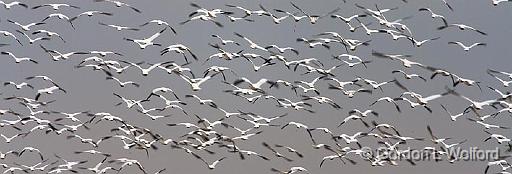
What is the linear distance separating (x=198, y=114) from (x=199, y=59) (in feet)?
1.23

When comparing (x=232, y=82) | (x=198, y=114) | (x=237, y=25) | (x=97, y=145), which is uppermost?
(x=237, y=25)

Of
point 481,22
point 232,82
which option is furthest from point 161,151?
point 481,22

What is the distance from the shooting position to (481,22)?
11.8 ft

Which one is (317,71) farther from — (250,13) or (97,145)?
(97,145)

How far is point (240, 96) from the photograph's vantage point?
3.70 meters

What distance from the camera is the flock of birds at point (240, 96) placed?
143 inches

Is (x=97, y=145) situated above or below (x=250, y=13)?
below

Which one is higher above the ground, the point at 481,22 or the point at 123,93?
the point at 481,22

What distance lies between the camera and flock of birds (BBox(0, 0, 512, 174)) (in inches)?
143

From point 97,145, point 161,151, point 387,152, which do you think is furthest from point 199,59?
point 387,152

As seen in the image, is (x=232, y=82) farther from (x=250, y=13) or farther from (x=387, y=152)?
(x=387, y=152)

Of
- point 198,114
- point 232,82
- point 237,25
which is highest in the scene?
point 237,25

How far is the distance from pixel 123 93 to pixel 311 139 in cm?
132

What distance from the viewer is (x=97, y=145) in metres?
3.75
